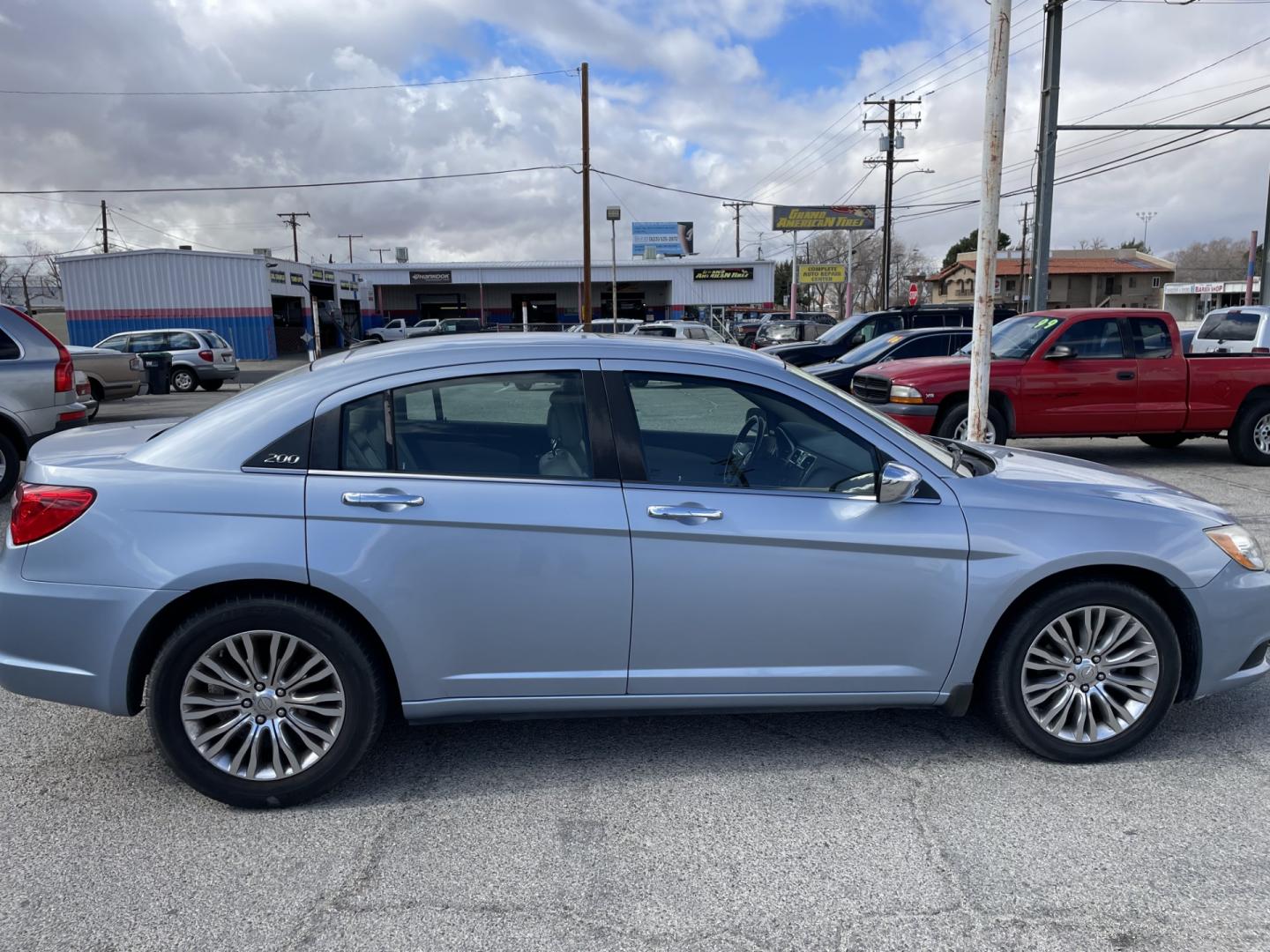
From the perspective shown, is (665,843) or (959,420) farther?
(959,420)

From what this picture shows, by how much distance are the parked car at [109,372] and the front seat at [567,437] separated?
15.2 m

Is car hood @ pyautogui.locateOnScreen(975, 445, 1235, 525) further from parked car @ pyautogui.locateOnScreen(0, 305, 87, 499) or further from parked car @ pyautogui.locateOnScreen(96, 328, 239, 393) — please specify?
parked car @ pyautogui.locateOnScreen(96, 328, 239, 393)

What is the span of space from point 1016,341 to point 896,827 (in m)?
8.55

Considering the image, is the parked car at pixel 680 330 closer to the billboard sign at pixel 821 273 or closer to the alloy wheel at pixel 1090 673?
the alloy wheel at pixel 1090 673

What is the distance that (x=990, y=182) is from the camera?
763 centimetres

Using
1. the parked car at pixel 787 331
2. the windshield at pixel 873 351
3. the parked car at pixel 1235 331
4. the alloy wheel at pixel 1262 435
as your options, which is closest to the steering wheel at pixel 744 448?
the alloy wheel at pixel 1262 435

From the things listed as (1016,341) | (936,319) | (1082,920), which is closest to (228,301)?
(936,319)

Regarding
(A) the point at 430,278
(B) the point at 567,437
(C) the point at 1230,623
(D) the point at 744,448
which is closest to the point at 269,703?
(B) the point at 567,437

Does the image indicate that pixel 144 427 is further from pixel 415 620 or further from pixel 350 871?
pixel 350 871

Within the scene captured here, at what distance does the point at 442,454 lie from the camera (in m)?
3.41

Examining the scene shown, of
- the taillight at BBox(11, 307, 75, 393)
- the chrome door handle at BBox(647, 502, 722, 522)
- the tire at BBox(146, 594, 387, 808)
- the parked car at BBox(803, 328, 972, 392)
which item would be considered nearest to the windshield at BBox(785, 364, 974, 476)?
the chrome door handle at BBox(647, 502, 722, 522)

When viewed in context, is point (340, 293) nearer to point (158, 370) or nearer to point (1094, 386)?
point (158, 370)

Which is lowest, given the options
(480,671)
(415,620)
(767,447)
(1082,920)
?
(1082,920)

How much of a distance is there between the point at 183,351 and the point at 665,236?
5664 cm
